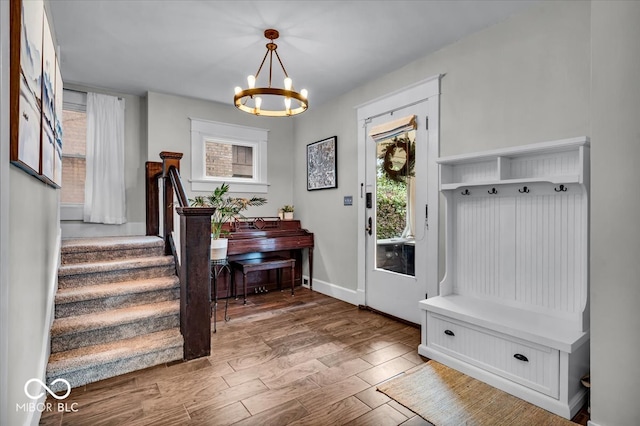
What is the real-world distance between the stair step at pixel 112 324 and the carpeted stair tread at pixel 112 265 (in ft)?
1.34

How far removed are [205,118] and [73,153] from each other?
1.62 m

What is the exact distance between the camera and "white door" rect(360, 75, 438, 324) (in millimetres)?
3232

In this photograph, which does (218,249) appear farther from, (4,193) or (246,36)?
(4,193)

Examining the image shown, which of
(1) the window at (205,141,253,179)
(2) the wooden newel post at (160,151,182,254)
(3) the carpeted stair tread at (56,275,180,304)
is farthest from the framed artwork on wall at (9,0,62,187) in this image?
(1) the window at (205,141,253,179)

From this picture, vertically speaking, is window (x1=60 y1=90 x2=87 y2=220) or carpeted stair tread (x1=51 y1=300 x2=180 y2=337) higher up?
window (x1=60 y1=90 x2=87 y2=220)

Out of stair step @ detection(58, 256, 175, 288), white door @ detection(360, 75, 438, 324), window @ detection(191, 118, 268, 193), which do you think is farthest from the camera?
window @ detection(191, 118, 268, 193)

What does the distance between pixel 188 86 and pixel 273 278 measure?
8.84 ft

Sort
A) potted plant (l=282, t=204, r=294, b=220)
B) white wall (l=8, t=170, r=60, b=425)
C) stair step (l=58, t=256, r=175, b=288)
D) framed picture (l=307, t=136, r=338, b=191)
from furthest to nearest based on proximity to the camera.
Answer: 1. potted plant (l=282, t=204, r=294, b=220)
2. framed picture (l=307, t=136, r=338, b=191)
3. stair step (l=58, t=256, r=175, b=288)
4. white wall (l=8, t=170, r=60, b=425)

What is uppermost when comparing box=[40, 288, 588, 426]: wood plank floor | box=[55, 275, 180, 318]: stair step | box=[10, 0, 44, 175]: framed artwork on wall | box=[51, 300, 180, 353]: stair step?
box=[10, 0, 44, 175]: framed artwork on wall

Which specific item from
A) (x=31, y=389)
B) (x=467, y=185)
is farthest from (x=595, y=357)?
(x=31, y=389)

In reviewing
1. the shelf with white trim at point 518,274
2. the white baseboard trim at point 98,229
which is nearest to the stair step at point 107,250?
the white baseboard trim at point 98,229

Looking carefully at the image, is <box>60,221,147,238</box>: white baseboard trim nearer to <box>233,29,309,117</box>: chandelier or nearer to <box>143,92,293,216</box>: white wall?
<box>143,92,293,216</box>: white wall

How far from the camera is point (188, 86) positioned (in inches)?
160

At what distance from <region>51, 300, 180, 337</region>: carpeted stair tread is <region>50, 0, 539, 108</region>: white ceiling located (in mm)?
2298
